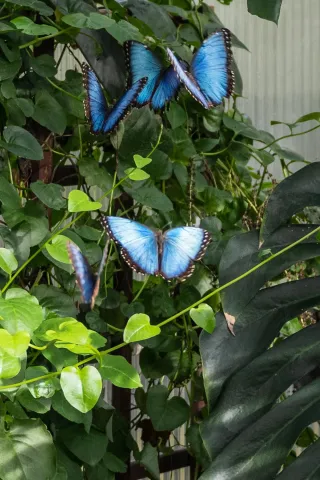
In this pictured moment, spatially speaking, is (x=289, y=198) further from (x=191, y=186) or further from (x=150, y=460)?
(x=150, y=460)

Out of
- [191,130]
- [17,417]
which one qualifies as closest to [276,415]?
[17,417]

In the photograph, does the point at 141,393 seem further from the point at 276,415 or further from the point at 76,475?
the point at 276,415

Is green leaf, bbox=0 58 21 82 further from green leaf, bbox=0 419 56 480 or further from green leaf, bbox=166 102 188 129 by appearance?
green leaf, bbox=0 419 56 480

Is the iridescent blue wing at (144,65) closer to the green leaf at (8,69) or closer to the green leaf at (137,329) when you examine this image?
the green leaf at (8,69)

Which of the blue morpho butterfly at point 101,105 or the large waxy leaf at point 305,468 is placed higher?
the blue morpho butterfly at point 101,105

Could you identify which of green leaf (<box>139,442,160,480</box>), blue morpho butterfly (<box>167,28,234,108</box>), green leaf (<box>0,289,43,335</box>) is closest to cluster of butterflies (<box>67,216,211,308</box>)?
green leaf (<box>0,289,43,335</box>)

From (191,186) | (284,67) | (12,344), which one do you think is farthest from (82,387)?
A: (284,67)

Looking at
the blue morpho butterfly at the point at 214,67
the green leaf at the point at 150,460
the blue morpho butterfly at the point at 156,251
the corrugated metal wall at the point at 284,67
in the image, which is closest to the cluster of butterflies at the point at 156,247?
the blue morpho butterfly at the point at 156,251
